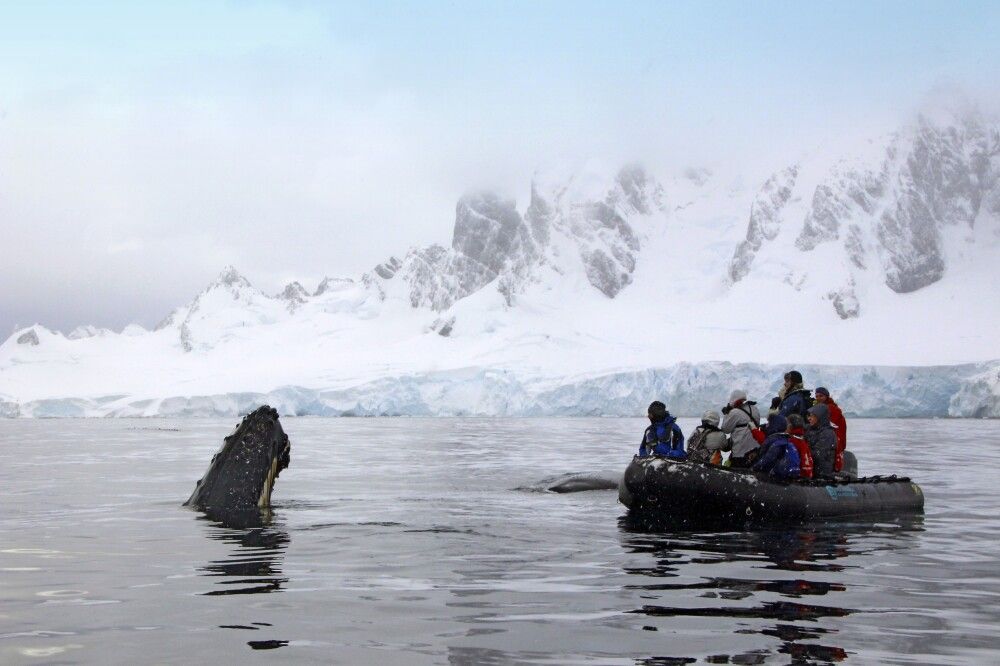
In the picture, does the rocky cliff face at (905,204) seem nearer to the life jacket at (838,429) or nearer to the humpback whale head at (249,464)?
the life jacket at (838,429)

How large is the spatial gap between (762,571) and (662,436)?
5.94 metres

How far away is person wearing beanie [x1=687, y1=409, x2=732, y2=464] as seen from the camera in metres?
15.5

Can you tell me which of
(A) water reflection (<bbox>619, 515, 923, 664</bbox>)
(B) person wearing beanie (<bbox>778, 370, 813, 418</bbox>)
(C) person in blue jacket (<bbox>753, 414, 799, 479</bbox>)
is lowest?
(A) water reflection (<bbox>619, 515, 923, 664</bbox>)

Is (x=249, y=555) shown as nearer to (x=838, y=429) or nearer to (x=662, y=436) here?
(x=662, y=436)

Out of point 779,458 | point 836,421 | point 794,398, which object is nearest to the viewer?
point 779,458

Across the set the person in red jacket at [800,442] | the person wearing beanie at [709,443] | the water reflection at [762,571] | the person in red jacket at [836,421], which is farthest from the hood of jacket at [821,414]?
the water reflection at [762,571]

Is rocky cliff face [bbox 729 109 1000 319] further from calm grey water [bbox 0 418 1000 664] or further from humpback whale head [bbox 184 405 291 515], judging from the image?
humpback whale head [bbox 184 405 291 515]

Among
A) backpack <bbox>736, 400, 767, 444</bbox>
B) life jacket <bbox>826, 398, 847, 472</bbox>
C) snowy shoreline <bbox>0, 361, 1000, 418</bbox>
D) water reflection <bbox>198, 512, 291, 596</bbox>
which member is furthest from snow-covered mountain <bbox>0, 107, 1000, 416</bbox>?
water reflection <bbox>198, 512, 291, 596</bbox>

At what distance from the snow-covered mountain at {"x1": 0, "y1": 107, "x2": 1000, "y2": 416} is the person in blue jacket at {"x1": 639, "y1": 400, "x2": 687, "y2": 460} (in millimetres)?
77766

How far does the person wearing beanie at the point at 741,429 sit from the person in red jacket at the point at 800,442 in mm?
548

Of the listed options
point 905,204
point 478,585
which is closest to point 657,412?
point 478,585

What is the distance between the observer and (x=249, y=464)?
13.5 meters

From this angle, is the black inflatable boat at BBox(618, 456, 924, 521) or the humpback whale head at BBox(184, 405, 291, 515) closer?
the humpback whale head at BBox(184, 405, 291, 515)

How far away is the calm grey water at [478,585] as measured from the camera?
6.72 m
